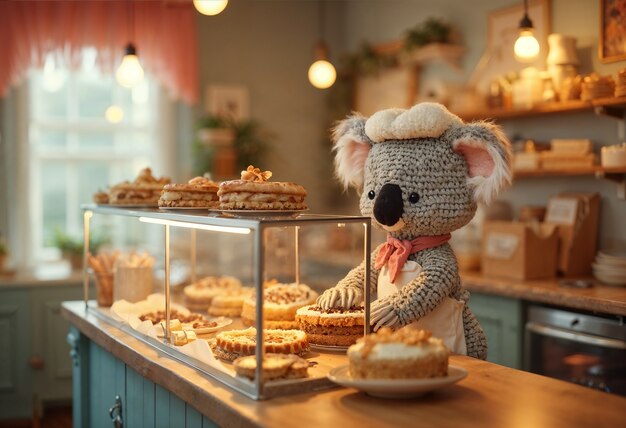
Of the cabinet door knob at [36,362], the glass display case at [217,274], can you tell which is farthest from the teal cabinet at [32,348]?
the glass display case at [217,274]

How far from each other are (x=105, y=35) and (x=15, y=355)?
2.25 metres

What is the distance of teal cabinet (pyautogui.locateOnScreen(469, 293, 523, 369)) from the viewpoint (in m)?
3.54

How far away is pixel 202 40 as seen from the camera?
214 inches

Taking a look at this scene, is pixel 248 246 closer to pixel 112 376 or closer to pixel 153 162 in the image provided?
pixel 153 162

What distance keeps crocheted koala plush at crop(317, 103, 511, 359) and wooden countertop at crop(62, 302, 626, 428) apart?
1.09 feet

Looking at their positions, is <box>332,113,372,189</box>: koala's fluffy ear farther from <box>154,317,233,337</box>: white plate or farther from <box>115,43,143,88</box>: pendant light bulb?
<box>115,43,143,88</box>: pendant light bulb

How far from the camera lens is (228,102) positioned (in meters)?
5.52

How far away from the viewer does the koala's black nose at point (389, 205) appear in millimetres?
2180

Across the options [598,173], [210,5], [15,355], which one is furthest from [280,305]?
[15,355]

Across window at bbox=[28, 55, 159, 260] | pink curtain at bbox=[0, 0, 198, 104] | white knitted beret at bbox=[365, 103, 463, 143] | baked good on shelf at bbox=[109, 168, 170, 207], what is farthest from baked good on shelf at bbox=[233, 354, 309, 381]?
pink curtain at bbox=[0, 0, 198, 104]

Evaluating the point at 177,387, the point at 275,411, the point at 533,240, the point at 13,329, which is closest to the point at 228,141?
the point at 13,329

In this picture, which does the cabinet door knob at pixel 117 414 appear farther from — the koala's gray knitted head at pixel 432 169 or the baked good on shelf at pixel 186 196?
the koala's gray knitted head at pixel 432 169

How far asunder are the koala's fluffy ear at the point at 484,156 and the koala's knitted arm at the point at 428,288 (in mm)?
231

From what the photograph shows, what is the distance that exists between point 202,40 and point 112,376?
11.1ft
